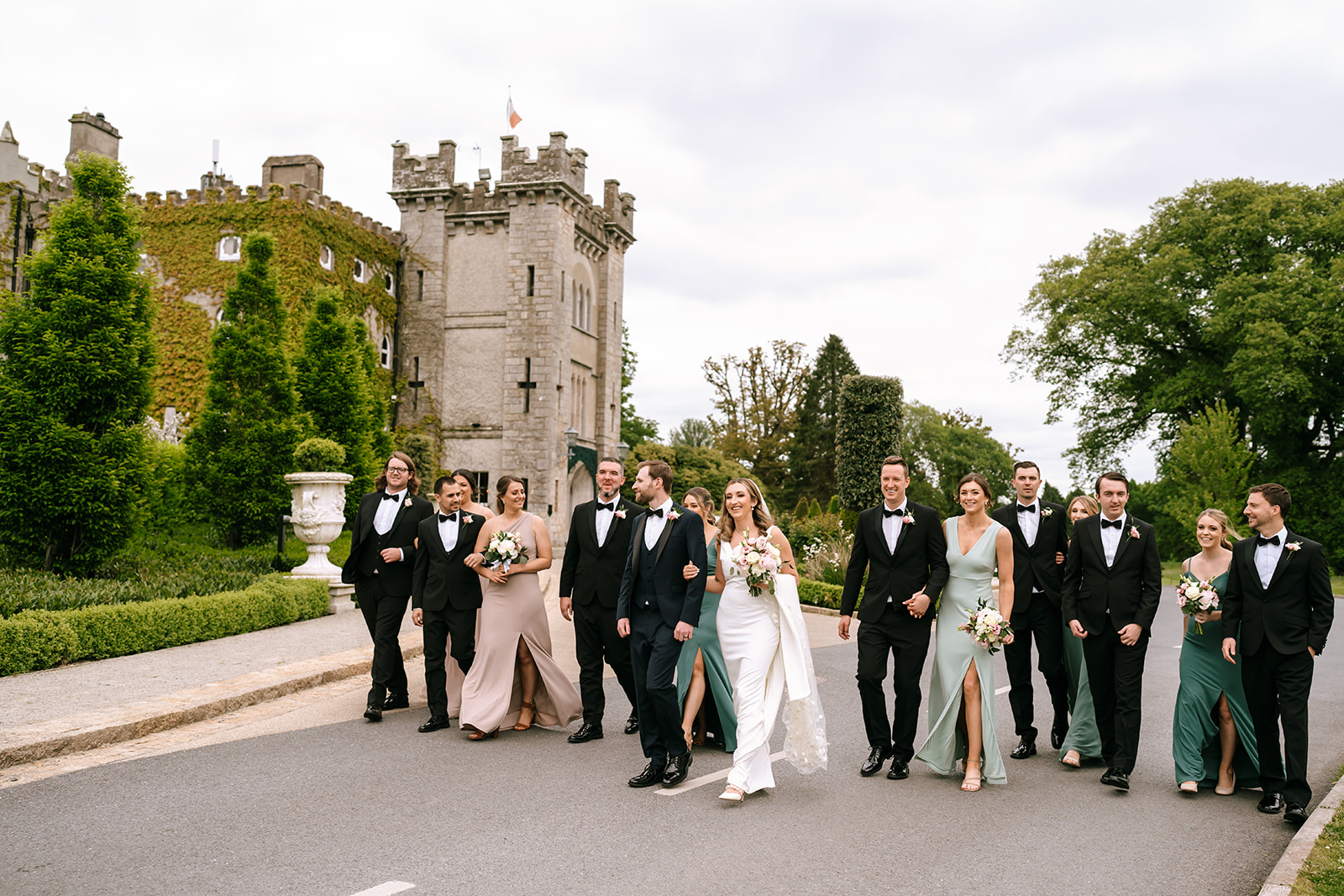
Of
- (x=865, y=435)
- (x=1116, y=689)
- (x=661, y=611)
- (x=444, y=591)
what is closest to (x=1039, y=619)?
(x=1116, y=689)

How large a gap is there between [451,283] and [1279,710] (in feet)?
124

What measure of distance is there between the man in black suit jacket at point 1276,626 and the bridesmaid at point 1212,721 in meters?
0.11

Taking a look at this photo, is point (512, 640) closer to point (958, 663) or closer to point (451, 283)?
point (958, 663)

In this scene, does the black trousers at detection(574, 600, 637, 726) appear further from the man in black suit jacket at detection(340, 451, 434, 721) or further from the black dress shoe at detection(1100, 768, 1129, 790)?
the black dress shoe at detection(1100, 768, 1129, 790)

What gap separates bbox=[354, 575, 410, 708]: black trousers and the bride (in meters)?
3.21

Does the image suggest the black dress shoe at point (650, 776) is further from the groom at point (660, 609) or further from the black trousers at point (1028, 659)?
the black trousers at point (1028, 659)

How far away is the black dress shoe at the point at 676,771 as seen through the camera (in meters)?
6.34

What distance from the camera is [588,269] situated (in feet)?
140

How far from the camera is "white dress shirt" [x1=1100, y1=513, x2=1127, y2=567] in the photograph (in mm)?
7016

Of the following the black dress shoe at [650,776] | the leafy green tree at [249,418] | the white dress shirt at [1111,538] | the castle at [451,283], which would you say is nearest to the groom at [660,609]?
the black dress shoe at [650,776]

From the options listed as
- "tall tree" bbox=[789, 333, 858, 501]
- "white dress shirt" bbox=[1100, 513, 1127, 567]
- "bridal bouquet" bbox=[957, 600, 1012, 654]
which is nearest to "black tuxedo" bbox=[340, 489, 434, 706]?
"bridal bouquet" bbox=[957, 600, 1012, 654]

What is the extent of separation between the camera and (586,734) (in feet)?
25.2

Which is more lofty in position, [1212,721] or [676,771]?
[1212,721]

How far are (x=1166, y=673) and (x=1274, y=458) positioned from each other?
33.3m
